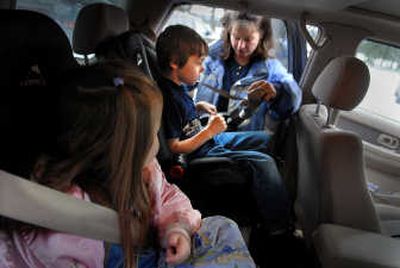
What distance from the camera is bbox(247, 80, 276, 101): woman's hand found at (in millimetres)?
2609

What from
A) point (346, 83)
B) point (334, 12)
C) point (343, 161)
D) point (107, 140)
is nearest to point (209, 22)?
point (334, 12)

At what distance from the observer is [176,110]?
7.13 ft

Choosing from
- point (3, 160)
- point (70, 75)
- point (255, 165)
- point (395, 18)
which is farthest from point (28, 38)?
point (395, 18)

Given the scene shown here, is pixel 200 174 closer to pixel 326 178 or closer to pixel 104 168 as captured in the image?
pixel 326 178

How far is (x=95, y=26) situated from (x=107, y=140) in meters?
1.08

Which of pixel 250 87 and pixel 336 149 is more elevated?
pixel 336 149

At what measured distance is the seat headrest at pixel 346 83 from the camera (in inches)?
75.6

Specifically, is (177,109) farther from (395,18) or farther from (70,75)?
(395,18)

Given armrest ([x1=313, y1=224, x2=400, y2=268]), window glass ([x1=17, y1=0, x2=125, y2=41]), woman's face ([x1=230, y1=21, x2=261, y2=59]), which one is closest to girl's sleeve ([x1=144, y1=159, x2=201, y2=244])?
Answer: armrest ([x1=313, y1=224, x2=400, y2=268])

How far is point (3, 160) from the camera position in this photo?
4.28 feet

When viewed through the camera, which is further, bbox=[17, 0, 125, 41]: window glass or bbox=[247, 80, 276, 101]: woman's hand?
bbox=[247, 80, 276, 101]: woman's hand

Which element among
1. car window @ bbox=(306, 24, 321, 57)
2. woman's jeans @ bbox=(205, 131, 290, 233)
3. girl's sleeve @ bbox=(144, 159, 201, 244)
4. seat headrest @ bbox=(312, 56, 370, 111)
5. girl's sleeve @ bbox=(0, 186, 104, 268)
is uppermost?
seat headrest @ bbox=(312, 56, 370, 111)

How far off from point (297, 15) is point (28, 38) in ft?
5.22

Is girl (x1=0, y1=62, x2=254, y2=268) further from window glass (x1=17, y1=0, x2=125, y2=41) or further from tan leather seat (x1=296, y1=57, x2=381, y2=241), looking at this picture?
window glass (x1=17, y1=0, x2=125, y2=41)
